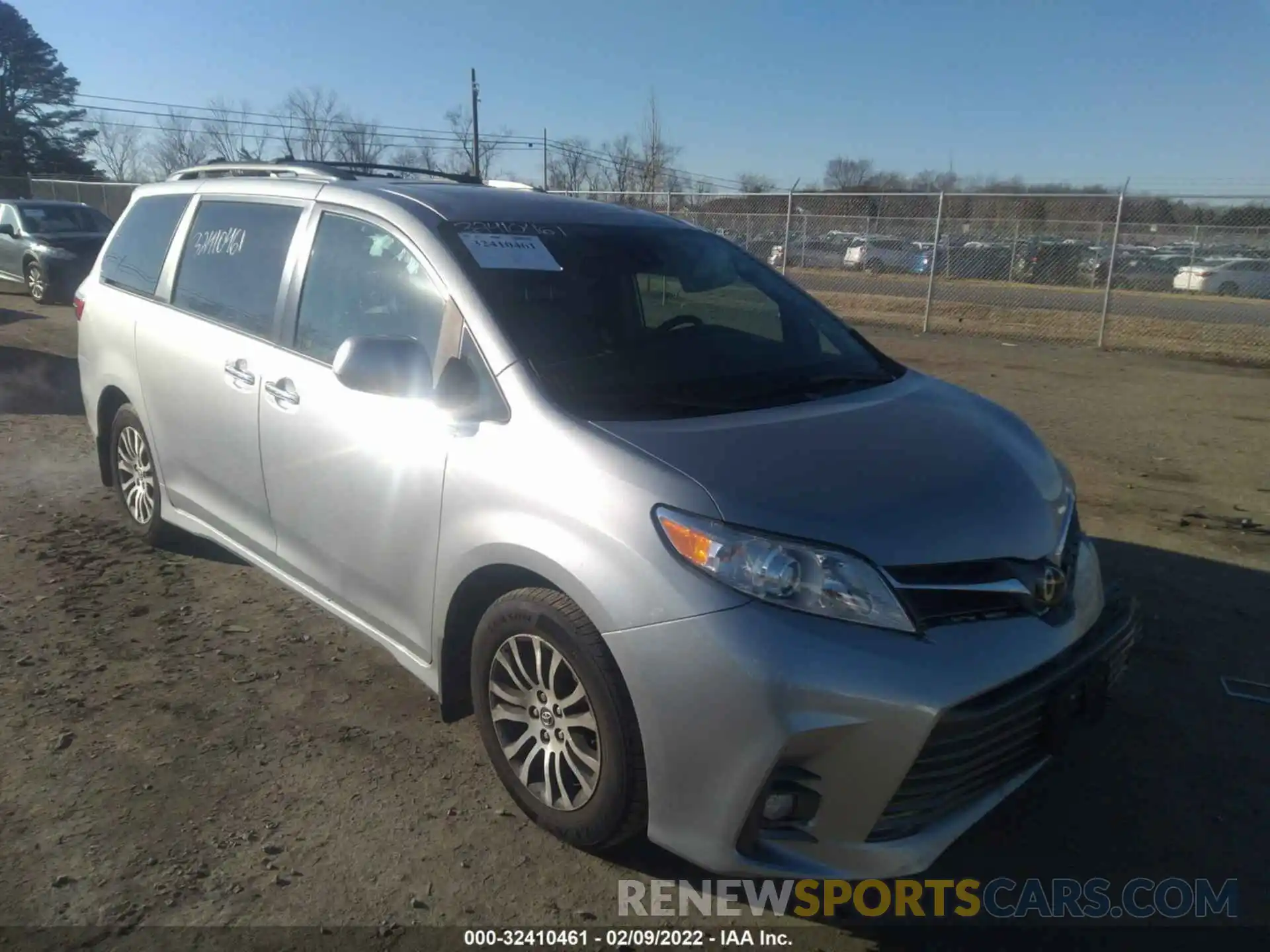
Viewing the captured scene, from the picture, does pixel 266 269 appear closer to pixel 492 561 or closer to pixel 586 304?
pixel 586 304

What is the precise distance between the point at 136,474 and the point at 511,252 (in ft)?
9.23

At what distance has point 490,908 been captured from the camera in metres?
2.59

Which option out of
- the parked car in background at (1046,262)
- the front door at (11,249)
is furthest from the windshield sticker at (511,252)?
the parked car in background at (1046,262)

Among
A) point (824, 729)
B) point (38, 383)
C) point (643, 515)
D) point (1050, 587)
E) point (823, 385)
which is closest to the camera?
point (824, 729)

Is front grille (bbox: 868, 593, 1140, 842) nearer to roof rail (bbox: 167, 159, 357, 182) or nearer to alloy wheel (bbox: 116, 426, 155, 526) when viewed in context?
roof rail (bbox: 167, 159, 357, 182)

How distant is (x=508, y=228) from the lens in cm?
335

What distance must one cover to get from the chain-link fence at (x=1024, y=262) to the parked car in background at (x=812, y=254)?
0.11 feet

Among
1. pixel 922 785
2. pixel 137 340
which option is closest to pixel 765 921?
pixel 922 785

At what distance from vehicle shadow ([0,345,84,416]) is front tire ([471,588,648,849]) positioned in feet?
21.0

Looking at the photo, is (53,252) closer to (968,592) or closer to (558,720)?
(558,720)

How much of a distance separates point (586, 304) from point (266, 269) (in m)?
1.45

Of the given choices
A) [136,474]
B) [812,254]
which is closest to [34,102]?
[812,254]

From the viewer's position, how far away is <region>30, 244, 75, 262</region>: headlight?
15391 millimetres

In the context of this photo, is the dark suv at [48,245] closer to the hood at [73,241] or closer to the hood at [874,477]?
the hood at [73,241]
